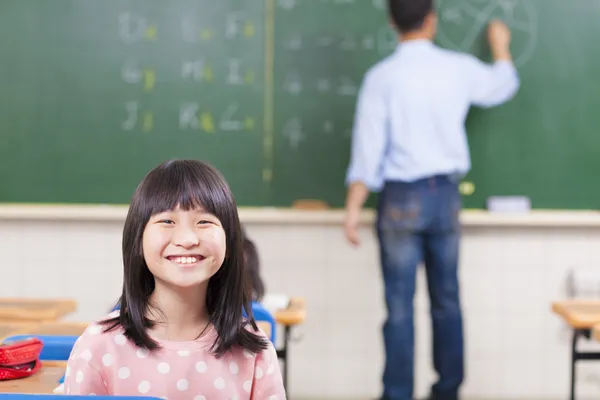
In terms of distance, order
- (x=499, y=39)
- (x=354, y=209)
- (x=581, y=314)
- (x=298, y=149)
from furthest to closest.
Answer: (x=298, y=149), (x=499, y=39), (x=354, y=209), (x=581, y=314)

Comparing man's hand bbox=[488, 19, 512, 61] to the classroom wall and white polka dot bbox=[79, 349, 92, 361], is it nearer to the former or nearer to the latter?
the classroom wall

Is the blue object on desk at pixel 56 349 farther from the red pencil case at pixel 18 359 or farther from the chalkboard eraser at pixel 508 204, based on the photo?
the chalkboard eraser at pixel 508 204

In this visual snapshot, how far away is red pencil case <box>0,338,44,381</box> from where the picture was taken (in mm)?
1814

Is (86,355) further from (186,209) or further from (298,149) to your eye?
(298,149)

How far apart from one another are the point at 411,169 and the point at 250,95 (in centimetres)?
87

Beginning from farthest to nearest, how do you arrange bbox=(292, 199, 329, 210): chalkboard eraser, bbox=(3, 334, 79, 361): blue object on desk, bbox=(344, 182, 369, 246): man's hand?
bbox=(292, 199, 329, 210): chalkboard eraser
bbox=(344, 182, 369, 246): man's hand
bbox=(3, 334, 79, 361): blue object on desk

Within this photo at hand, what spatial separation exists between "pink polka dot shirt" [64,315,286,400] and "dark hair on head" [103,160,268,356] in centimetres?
2

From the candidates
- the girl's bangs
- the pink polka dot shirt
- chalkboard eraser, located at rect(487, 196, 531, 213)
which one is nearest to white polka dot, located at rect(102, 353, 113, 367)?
the pink polka dot shirt

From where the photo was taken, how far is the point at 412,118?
3.58 meters

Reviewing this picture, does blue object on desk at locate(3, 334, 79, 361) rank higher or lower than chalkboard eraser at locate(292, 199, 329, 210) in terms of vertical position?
lower

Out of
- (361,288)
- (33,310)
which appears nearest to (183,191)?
(33,310)

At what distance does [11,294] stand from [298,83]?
1.71 m

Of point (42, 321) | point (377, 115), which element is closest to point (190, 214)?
point (42, 321)

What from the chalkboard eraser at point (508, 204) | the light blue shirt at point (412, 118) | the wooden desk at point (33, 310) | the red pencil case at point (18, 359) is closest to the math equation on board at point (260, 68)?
the light blue shirt at point (412, 118)
